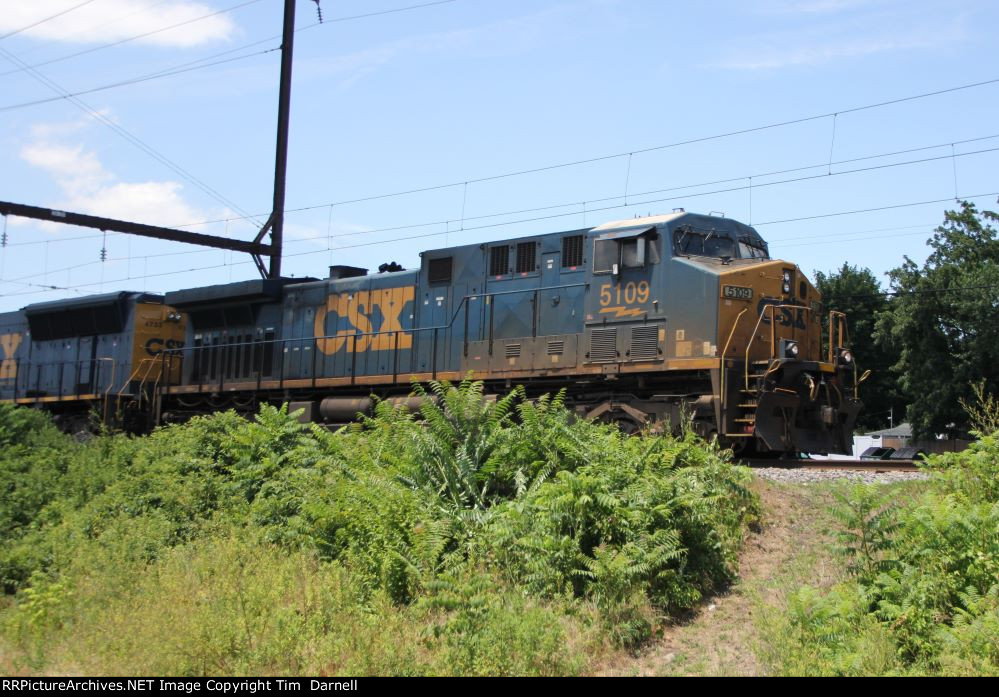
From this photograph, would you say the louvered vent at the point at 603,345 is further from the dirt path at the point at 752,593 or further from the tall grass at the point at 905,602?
the tall grass at the point at 905,602

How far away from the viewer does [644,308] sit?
14.0 meters

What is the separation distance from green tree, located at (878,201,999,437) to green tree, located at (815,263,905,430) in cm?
816

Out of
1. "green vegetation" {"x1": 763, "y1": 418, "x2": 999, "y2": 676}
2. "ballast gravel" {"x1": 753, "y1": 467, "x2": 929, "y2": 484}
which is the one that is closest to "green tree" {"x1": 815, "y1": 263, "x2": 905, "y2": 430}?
"ballast gravel" {"x1": 753, "y1": 467, "x2": 929, "y2": 484}

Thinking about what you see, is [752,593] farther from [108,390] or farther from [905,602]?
[108,390]

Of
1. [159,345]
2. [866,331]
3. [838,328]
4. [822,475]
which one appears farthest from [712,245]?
[866,331]

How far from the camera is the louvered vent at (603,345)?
46.5 ft

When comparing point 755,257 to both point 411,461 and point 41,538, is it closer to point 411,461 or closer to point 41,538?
point 411,461

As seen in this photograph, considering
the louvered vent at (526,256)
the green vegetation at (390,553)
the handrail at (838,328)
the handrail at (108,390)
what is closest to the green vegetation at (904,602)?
the green vegetation at (390,553)

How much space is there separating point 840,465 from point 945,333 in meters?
25.5

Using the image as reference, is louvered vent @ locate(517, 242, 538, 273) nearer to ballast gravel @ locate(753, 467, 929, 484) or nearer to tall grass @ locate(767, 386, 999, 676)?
ballast gravel @ locate(753, 467, 929, 484)

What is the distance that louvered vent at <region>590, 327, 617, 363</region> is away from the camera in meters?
14.2

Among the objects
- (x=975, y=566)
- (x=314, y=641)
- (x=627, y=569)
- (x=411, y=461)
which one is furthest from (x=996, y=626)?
(x=411, y=461)

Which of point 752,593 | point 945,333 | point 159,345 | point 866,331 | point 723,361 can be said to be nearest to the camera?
point 752,593

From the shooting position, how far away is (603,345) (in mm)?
14273
